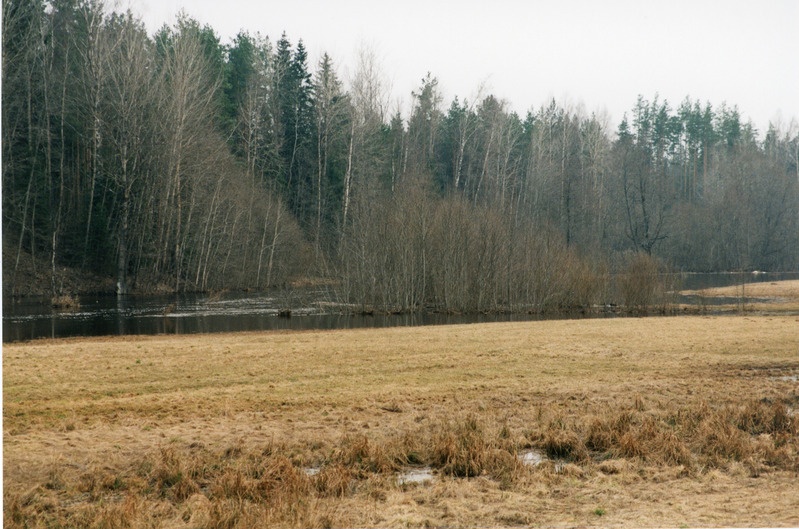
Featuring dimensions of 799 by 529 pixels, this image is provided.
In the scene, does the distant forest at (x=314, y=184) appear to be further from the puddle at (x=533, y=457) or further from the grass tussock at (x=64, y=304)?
the puddle at (x=533, y=457)

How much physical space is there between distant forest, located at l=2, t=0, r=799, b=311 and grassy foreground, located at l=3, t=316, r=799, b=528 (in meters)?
15.8

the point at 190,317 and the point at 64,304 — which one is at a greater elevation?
the point at 64,304

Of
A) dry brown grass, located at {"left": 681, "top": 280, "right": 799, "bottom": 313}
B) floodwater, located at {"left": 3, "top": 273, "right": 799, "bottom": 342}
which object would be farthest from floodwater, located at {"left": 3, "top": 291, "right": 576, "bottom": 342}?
dry brown grass, located at {"left": 681, "top": 280, "right": 799, "bottom": 313}

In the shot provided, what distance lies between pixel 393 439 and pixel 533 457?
1.66 m

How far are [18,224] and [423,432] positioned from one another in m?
34.1

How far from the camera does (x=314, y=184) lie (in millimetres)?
50781

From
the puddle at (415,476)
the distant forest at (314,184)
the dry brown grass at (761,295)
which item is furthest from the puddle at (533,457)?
the dry brown grass at (761,295)

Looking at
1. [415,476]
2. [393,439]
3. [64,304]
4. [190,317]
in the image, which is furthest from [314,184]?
[415,476]

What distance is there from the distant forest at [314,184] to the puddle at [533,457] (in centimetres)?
2067

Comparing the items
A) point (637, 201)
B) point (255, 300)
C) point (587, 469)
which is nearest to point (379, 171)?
point (255, 300)

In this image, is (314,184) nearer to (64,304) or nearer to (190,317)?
(64,304)

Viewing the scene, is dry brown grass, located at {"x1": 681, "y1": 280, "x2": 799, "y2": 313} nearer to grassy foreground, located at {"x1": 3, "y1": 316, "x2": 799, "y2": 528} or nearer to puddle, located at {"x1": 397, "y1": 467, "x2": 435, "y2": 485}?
grassy foreground, located at {"x1": 3, "y1": 316, "x2": 799, "y2": 528}

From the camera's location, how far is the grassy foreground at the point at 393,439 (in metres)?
6.23

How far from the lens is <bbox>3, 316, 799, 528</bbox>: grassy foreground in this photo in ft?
20.5
